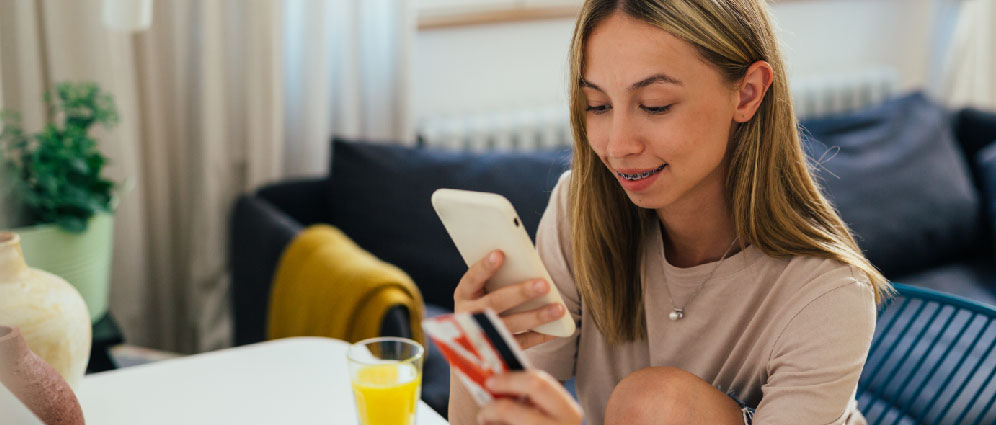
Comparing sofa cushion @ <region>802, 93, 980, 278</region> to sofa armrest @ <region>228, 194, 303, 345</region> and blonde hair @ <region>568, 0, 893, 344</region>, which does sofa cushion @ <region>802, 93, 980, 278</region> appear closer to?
blonde hair @ <region>568, 0, 893, 344</region>

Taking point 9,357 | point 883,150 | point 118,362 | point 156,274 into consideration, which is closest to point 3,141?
point 118,362

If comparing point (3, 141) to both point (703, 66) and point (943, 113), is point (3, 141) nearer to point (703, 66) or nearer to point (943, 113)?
point (703, 66)

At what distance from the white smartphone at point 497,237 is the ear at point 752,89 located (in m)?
0.35

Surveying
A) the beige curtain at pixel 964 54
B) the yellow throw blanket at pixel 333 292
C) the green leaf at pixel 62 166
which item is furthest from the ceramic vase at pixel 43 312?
the beige curtain at pixel 964 54

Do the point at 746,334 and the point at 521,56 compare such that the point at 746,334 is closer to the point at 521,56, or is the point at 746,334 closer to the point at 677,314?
the point at 677,314

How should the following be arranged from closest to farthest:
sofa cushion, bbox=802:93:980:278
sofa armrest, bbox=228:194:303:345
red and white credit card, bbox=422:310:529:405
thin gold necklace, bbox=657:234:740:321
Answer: red and white credit card, bbox=422:310:529:405
thin gold necklace, bbox=657:234:740:321
sofa armrest, bbox=228:194:303:345
sofa cushion, bbox=802:93:980:278

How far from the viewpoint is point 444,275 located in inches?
81.2

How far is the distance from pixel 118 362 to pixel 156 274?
1.71 feet

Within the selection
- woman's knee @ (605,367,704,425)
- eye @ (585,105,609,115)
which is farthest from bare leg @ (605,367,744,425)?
eye @ (585,105,609,115)

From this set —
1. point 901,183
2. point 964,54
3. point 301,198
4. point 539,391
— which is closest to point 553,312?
point 539,391

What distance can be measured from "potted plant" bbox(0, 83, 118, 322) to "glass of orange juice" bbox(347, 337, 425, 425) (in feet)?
3.20

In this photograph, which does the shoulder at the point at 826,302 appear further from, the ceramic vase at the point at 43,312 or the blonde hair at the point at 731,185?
the ceramic vase at the point at 43,312

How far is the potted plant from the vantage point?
1610mm

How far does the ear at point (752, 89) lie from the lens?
1039 millimetres
